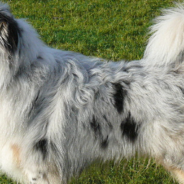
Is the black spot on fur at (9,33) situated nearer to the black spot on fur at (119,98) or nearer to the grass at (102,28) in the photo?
the black spot on fur at (119,98)

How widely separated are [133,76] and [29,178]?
1119 millimetres

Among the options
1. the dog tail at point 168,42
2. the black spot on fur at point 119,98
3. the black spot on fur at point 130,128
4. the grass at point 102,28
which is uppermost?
the dog tail at point 168,42

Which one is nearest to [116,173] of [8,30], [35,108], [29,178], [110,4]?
[29,178]

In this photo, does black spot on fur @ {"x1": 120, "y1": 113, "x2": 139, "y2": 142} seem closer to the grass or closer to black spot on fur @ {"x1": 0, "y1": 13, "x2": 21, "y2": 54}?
black spot on fur @ {"x1": 0, "y1": 13, "x2": 21, "y2": 54}

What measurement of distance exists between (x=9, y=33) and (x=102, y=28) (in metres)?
4.31

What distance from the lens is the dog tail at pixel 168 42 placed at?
2.60m

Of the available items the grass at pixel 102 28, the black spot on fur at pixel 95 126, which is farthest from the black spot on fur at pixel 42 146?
the grass at pixel 102 28

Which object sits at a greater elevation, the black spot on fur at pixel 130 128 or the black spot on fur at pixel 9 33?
the black spot on fur at pixel 9 33

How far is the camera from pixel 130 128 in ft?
8.38

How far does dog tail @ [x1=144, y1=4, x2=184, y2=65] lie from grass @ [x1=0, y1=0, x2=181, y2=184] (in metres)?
1.39

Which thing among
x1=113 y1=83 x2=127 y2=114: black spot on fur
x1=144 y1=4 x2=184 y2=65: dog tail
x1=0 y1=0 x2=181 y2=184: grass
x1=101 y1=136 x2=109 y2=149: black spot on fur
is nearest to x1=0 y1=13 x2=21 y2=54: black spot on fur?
x1=113 y1=83 x2=127 y2=114: black spot on fur

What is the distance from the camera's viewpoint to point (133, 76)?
102 inches

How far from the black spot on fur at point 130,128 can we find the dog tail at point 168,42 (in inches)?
19.9

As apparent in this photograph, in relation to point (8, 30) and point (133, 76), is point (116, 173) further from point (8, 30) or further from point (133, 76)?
point (8, 30)
